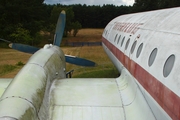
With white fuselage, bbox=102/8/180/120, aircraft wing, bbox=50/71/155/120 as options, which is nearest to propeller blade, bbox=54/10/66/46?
aircraft wing, bbox=50/71/155/120

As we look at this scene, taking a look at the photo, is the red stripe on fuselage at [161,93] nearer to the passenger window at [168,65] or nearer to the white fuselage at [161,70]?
the white fuselage at [161,70]

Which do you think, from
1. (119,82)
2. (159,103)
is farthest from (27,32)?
(159,103)

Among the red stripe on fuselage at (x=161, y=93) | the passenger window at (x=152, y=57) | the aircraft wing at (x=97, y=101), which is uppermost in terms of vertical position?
the passenger window at (x=152, y=57)

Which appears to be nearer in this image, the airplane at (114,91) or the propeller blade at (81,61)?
the airplane at (114,91)

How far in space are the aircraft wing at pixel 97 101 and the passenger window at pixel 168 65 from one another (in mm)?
985

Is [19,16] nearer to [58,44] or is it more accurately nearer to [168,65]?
[58,44]

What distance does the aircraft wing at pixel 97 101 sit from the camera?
5351mm

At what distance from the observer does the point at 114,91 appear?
6.57m

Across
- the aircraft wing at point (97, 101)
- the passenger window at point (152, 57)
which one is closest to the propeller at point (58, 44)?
the aircraft wing at point (97, 101)

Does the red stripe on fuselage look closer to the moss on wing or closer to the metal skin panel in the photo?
the metal skin panel

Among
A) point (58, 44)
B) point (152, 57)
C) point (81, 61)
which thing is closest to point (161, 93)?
point (152, 57)

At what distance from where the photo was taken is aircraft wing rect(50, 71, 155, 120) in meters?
5.35

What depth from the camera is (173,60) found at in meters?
4.16

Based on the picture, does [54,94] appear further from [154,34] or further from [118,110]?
[154,34]
